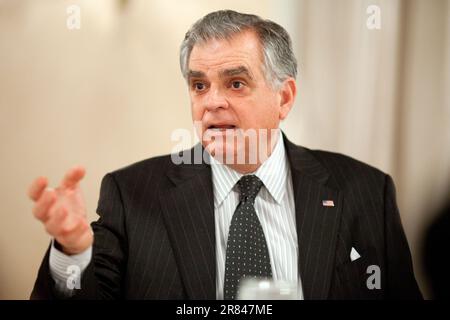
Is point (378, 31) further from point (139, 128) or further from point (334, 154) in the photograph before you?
point (139, 128)

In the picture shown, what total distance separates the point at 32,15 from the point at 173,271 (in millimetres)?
1020

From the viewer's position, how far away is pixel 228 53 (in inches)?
68.5

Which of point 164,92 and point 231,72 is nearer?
point 231,72

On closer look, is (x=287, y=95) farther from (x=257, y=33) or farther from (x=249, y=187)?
(x=249, y=187)

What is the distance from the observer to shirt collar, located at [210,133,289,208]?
1.81m

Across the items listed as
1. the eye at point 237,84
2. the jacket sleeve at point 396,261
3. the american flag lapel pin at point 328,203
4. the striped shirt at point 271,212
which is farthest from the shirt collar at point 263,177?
the jacket sleeve at point 396,261

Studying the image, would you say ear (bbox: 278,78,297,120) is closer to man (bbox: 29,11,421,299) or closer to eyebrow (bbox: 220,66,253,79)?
man (bbox: 29,11,421,299)

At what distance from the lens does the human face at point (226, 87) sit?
174cm

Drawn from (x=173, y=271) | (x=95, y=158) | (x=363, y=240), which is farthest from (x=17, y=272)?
(x=363, y=240)

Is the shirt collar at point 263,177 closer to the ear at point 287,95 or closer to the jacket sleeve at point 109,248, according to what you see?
the ear at point 287,95

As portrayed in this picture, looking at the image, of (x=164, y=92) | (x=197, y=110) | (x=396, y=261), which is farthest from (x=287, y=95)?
(x=396, y=261)

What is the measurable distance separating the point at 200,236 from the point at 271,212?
0.25 meters

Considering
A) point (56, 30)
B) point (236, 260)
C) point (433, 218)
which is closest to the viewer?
point (236, 260)

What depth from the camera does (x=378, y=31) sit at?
2068mm
